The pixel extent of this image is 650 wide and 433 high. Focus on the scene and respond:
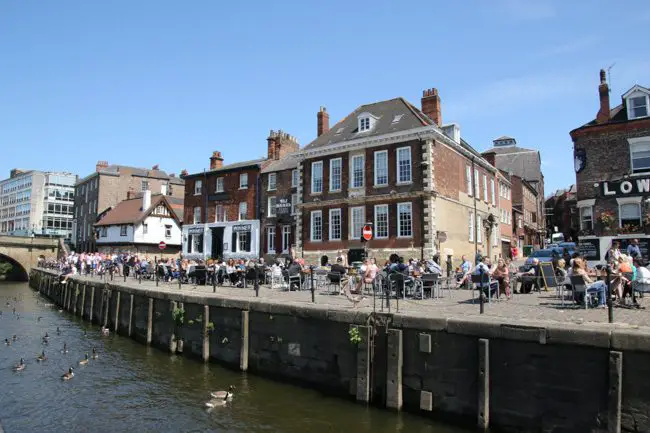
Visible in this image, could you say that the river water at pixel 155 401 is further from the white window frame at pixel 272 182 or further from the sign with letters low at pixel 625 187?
the white window frame at pixel 272 182

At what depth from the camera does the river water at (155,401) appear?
9.41 meters

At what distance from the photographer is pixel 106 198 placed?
62.9 m

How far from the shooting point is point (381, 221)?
1172 inches

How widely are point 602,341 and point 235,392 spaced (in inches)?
315

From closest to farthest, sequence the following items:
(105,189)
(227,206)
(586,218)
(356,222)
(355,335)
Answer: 1. (355,335)
2. (586,218)
3. (356,222)
4. (227,206)
5. (105,189)

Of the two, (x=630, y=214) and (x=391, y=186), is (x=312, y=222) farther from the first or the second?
(x=630, y=214)

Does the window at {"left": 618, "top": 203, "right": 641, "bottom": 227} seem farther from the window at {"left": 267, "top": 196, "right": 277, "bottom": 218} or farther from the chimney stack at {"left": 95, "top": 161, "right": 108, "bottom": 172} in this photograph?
the chimney stack at {"left": 95, "top": 161, "right": 108, "bottom": 172}

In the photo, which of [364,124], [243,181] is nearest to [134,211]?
[243,181]

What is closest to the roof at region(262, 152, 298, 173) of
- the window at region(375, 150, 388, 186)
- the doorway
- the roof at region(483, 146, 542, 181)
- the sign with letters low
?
the doorway

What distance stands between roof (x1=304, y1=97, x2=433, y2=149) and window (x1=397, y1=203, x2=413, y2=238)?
4.80 meters

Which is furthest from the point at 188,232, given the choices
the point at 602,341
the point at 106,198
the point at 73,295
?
the point at 602,341

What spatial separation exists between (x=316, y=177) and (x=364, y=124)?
495 cm

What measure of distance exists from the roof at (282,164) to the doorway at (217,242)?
287 inches

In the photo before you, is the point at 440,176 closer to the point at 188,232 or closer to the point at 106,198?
the point at 188,232
